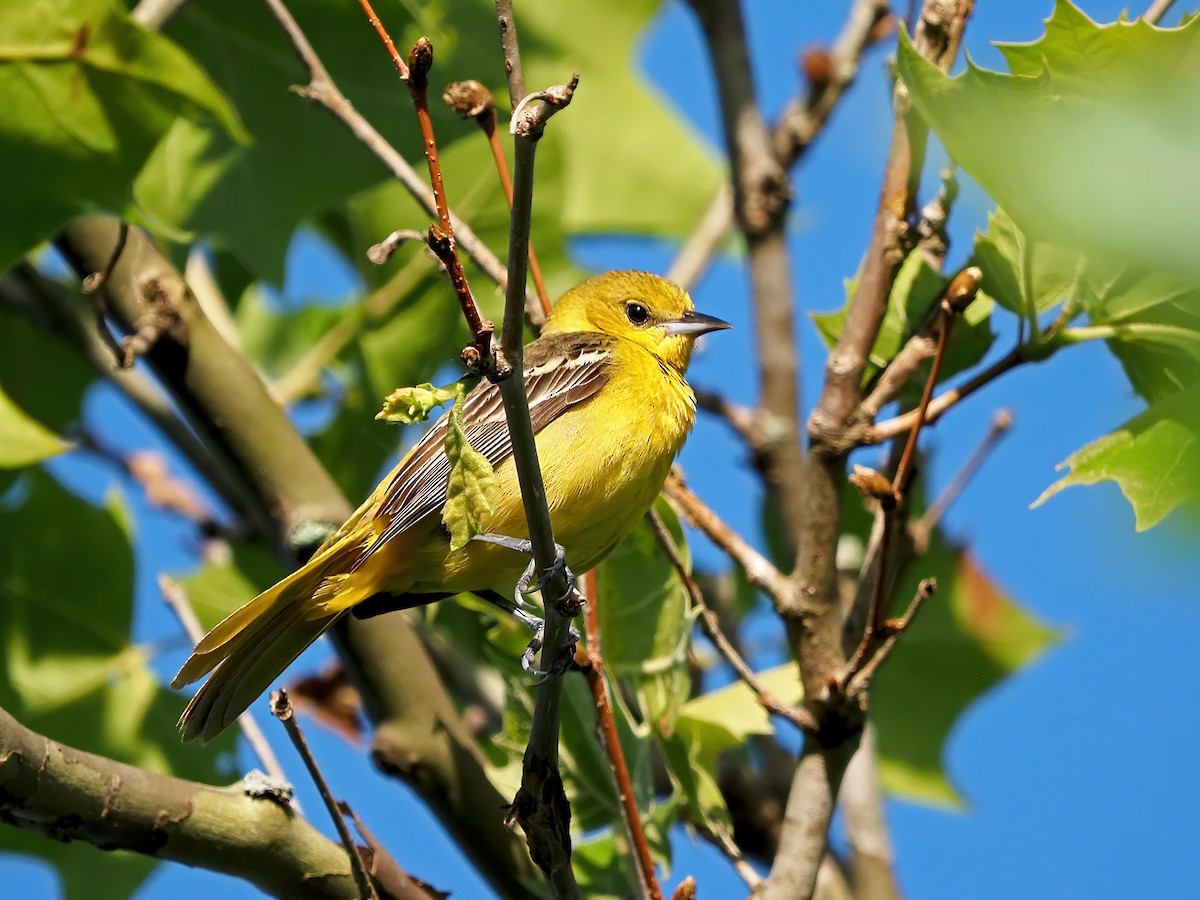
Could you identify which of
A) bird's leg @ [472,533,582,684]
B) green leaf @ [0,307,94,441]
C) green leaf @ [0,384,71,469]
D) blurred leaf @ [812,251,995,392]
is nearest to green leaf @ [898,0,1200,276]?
blurred leaf @ [812,251,995,392]

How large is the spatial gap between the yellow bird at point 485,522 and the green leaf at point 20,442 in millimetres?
755

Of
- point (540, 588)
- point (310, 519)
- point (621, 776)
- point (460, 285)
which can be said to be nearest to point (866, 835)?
point (621, 776)

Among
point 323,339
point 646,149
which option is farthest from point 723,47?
point 323,339

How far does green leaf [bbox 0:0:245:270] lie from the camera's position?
3.40 m

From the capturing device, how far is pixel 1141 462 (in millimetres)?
2734

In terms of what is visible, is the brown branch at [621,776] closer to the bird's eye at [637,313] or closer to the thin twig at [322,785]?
the thin twig at [322,785]

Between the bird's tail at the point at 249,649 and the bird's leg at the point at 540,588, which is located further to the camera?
the bird's tail at the point at 249,649

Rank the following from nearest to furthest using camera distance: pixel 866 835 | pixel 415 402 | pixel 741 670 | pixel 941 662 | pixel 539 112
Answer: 1. pixel 539 112
2. pixel 415 402
3. pixel 741 670
4. pixel 866 835
5. pixel 941 662

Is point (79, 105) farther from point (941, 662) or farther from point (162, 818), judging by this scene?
point (941, 662)

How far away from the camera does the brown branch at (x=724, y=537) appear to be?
11.5 ft

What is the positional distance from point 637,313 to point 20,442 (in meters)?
2.16

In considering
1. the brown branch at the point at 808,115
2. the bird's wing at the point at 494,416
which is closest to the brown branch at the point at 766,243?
Result: the brown branch at the point at 808,115

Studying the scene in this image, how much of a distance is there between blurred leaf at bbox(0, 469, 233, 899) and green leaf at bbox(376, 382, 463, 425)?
249 cm

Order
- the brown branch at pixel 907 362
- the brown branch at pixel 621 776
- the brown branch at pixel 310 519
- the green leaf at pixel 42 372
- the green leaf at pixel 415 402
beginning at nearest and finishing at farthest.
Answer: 1. the green leaf at pixel 415 402
2. the brown branch at pixel 621 776
3. the brown branch at pixel 907 362
4. the brown branch at pixel 310 519
5. the green leaf at pixel 42 372
